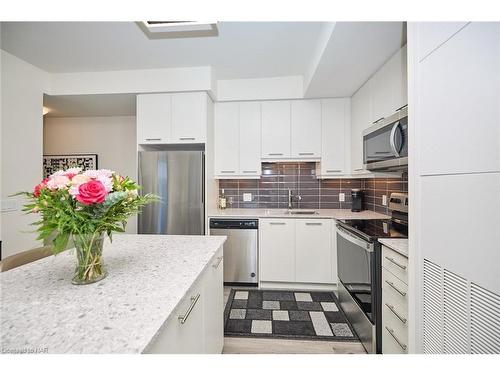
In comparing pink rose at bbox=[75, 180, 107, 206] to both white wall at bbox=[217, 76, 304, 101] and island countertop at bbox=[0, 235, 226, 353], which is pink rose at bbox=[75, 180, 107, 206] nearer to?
island countertop at bbox=[0, 235, 226, 353]

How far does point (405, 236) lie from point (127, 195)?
1.74m

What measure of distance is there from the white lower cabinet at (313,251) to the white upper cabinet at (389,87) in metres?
1.26

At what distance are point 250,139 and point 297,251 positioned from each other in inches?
59.8

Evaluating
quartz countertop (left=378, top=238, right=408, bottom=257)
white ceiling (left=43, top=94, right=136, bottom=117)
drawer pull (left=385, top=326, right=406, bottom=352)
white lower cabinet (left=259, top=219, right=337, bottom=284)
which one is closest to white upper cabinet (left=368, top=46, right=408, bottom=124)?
quartz countertop (left=378, top=238, right=408, bottom=257)

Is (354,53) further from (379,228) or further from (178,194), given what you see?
(178,194)

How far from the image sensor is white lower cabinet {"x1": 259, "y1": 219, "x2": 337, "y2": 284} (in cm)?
273

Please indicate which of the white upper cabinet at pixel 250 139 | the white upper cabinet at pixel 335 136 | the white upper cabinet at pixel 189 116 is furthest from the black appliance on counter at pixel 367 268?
the white upper cabinet at pixel 189 116

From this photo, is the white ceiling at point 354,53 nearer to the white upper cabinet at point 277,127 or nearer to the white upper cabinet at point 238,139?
the white upper cabinet at point 277,127

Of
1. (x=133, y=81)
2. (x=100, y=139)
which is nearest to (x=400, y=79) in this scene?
(x=133, y=81)

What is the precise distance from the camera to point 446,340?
0.97m

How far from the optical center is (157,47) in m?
2.36

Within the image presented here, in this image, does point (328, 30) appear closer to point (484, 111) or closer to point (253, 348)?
point (484, 111)

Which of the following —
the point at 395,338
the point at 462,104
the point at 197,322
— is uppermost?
the point at 462,104
